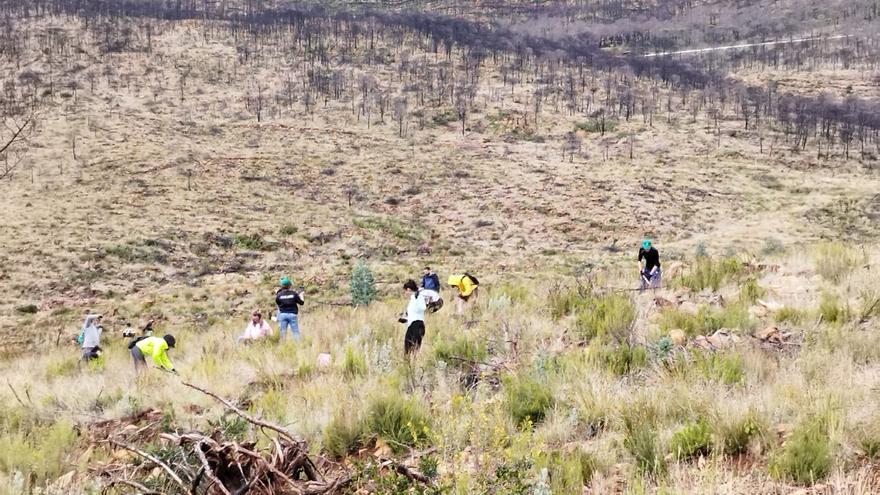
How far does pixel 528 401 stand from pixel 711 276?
20.7 ft

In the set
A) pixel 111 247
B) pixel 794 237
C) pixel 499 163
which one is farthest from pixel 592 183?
pixel 111 247

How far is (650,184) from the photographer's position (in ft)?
153

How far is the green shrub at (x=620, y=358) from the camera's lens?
511 centimetres

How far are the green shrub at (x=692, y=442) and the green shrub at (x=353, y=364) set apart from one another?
343 centimetres

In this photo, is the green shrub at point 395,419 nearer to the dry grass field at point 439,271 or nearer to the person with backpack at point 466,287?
the dry grass field at point 439,271

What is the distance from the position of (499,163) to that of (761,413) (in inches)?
1922

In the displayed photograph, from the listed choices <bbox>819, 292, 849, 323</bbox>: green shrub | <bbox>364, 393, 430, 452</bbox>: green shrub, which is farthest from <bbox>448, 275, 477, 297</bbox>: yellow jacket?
<bbox>364, 393, 430, 452</bbox>: green shrub

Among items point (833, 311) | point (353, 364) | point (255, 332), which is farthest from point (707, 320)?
point (255, 332)

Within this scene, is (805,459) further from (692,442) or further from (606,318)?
(606,318)

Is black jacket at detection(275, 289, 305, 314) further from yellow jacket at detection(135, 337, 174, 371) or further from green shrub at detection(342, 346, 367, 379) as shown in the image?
green shrub at detection(342, 346, 367, 379)

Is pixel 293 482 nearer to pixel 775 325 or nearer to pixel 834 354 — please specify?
pixel 834 354

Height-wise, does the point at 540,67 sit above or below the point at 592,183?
above

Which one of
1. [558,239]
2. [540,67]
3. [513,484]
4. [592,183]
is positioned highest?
[540,67]

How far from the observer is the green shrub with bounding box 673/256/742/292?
→ 9.01 meters
